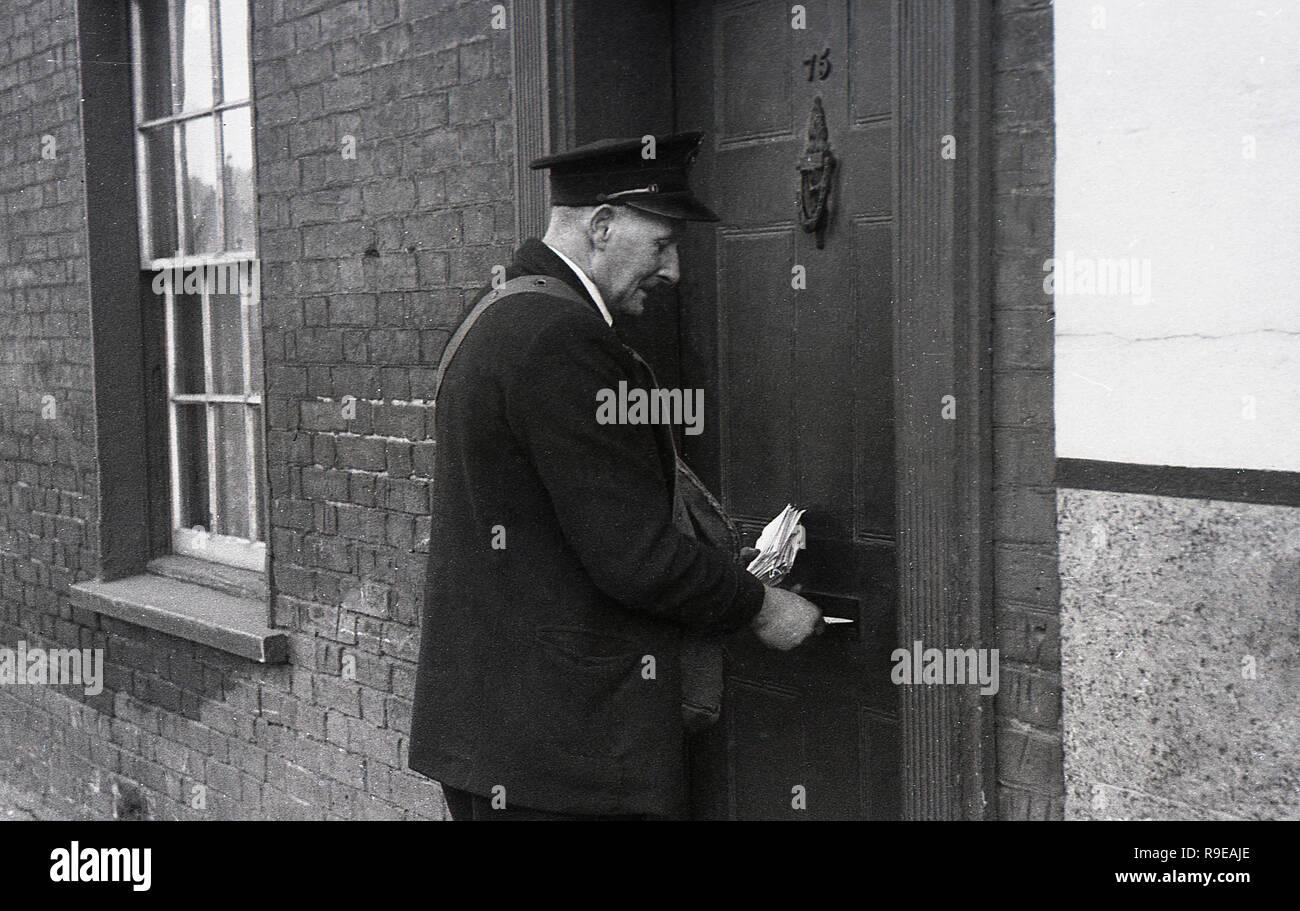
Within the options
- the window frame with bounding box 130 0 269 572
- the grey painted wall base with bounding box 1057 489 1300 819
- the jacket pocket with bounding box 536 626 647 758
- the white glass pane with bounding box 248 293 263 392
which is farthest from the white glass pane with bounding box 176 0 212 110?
the grey painted wall base with bounding box 1057 489 1300 819

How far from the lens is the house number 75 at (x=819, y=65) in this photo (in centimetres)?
316

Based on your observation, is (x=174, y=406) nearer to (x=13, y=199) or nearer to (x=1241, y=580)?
(x=13, y=199)

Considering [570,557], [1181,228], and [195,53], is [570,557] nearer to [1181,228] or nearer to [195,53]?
[1181,228]

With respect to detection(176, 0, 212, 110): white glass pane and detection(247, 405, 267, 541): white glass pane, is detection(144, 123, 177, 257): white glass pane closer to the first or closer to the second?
detection(176, 0, 212, 110): white glass pane

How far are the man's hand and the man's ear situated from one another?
0.82 m

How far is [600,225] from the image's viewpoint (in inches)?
110

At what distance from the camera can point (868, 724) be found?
322 centimetres

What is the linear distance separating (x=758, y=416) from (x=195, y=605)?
2580 mm

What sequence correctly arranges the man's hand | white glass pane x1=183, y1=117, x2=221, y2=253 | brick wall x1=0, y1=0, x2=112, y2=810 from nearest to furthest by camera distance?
the man's hand
white glass pane x1=183, y1=117, x2=221, y2=253
brick wall x1=0, y1=0, x2=112, y2=810

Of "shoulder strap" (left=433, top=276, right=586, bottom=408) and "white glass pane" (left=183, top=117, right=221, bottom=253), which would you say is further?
"white glass pane" (left=183, top=117, right=221, bottom=253)

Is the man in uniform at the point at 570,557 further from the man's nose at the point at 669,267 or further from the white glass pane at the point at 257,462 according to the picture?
the white glass pane at the point at 257,462

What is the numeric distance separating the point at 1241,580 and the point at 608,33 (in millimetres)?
2133

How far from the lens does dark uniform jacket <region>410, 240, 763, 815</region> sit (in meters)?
2.54

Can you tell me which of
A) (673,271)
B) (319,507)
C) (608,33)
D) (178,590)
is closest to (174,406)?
(178,590)
